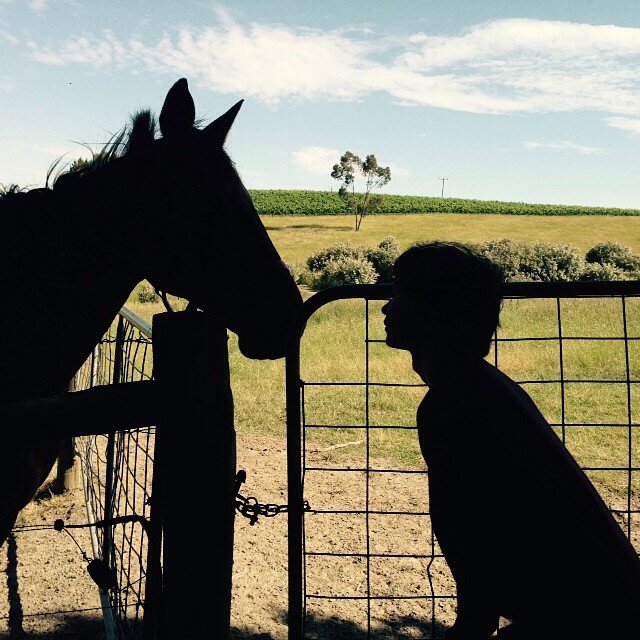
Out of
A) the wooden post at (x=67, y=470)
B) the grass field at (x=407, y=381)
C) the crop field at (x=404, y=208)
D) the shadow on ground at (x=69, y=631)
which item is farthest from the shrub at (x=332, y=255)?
the crop field at (x=404, y=208)

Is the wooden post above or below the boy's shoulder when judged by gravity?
below

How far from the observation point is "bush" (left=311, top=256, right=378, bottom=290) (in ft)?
92.9

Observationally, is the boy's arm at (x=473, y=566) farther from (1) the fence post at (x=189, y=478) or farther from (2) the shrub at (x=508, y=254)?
(2) the shrub at (x=508, y=254)

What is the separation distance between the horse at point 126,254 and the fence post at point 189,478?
3.55 ft

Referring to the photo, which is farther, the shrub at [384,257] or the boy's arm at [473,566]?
the shrub at [384,257]

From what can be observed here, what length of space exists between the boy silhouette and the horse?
907 millimetres

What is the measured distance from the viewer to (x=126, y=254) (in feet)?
8.05

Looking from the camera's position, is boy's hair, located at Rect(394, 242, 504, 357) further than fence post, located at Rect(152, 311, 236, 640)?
Yes

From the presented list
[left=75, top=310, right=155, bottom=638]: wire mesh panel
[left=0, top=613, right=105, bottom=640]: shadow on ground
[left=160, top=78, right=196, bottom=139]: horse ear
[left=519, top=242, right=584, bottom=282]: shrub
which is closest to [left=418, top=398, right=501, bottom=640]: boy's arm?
[left=75, top=310, right=155, bottom=638]: wire mesh panel

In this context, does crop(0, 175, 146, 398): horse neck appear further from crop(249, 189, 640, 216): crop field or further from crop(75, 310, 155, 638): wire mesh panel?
crop(249, 189, 640, 216): crop field

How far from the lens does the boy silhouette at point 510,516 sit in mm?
1604

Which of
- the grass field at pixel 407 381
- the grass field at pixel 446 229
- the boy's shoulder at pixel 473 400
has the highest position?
the grass field at pixel 446 229

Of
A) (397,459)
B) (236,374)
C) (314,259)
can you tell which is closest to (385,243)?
(314,259)

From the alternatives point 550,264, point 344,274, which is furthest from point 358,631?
point 550,264
